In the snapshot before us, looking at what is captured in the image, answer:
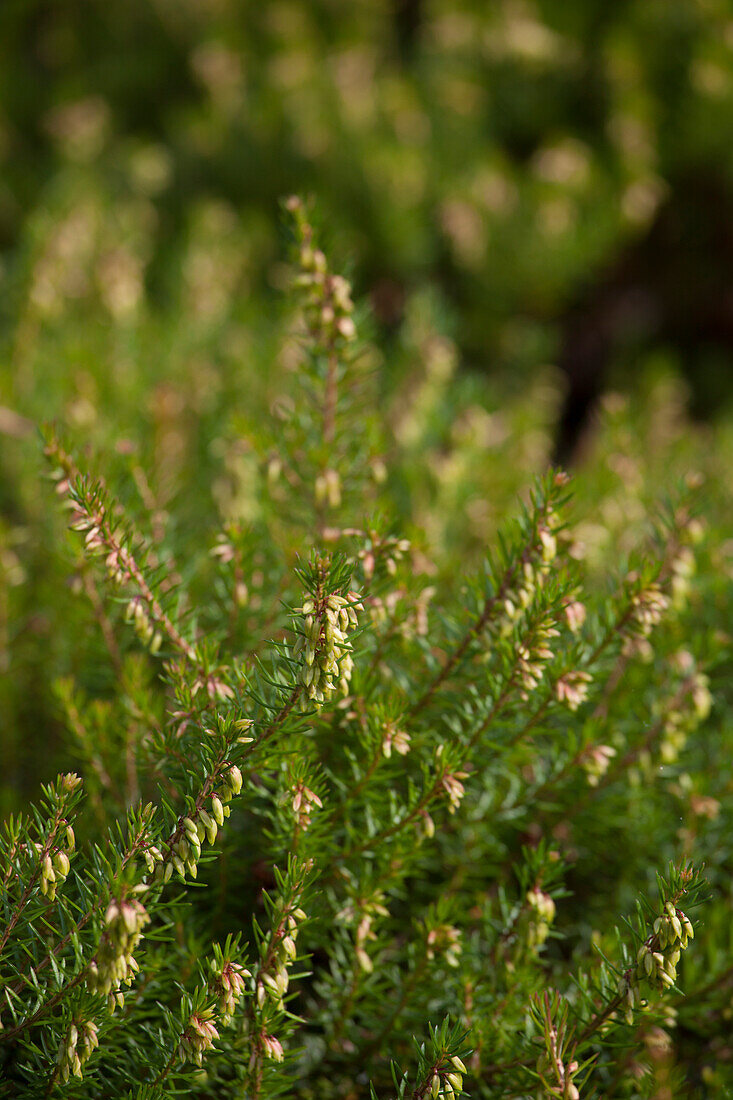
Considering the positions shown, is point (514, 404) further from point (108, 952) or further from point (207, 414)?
point (108, 952)

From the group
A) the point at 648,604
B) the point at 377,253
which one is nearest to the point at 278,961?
the point at 648,604

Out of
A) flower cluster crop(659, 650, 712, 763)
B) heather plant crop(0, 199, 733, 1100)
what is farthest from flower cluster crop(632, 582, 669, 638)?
flower cluster crop(659, 650, 712, 763)

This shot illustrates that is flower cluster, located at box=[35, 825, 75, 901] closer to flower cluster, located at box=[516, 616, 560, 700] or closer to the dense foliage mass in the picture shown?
the dense foliage mass

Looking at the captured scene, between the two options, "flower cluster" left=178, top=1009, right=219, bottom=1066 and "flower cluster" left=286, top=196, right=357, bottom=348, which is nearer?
"flower cluster" left=178, top=1009, right=219, bottom=1066

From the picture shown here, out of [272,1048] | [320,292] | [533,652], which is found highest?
[320,292]

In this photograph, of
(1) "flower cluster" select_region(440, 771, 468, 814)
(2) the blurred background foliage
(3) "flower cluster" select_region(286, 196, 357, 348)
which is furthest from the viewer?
(2) the blurred background foliage

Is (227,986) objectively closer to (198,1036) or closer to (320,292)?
(198,1036)

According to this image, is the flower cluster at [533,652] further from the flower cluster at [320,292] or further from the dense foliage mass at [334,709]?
the flower cluster at [320,292]
